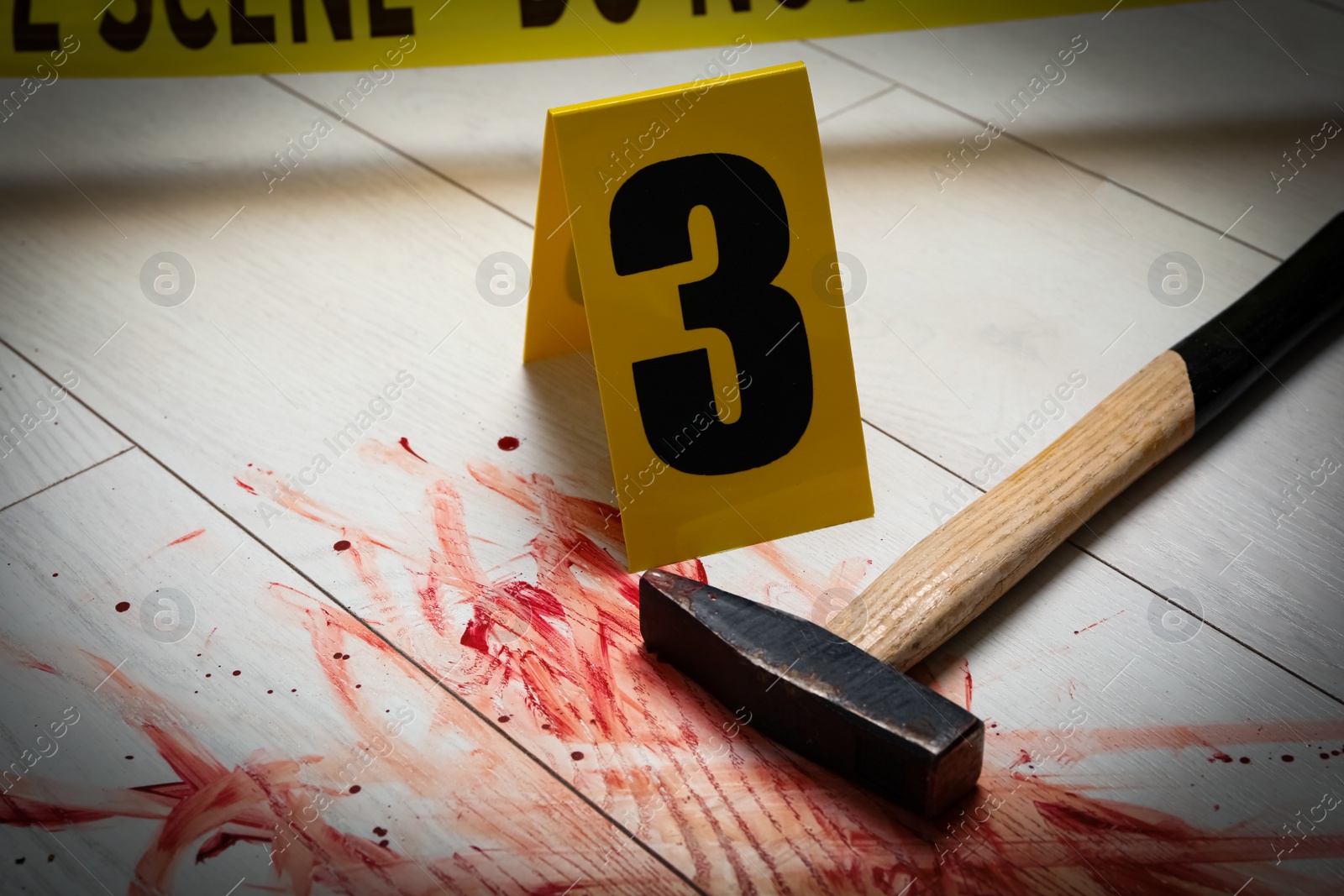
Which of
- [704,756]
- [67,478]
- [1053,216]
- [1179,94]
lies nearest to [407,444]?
[67,478]

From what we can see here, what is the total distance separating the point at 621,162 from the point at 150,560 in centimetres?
64

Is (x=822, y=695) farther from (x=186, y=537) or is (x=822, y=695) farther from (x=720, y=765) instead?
(x=186, y=537)

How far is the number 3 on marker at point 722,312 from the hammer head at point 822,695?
0.61 ft

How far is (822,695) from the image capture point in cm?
96

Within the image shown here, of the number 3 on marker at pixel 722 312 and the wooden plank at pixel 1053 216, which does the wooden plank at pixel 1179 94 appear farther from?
the number 3 on marker at pixel 722 312

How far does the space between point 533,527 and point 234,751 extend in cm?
38

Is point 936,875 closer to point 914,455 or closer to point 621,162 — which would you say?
point 914,455

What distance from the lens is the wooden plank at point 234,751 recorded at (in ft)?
3.14

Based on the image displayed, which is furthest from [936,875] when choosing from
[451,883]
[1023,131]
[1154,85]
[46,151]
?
[46,151]

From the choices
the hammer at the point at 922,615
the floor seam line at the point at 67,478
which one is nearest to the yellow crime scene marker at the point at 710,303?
the hammer at the point at 922,615

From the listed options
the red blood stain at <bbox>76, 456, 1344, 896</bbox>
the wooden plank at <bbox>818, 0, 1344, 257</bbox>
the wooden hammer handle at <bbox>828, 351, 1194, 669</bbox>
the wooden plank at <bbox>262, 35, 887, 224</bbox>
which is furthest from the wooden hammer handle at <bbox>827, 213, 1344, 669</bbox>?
the wooden plank at <bbox>262, 35, 887, 224</bbox>

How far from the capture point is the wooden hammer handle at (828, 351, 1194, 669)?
1.05 meters

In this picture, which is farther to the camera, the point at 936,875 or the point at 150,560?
the point at 150,560

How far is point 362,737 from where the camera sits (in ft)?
3.47
